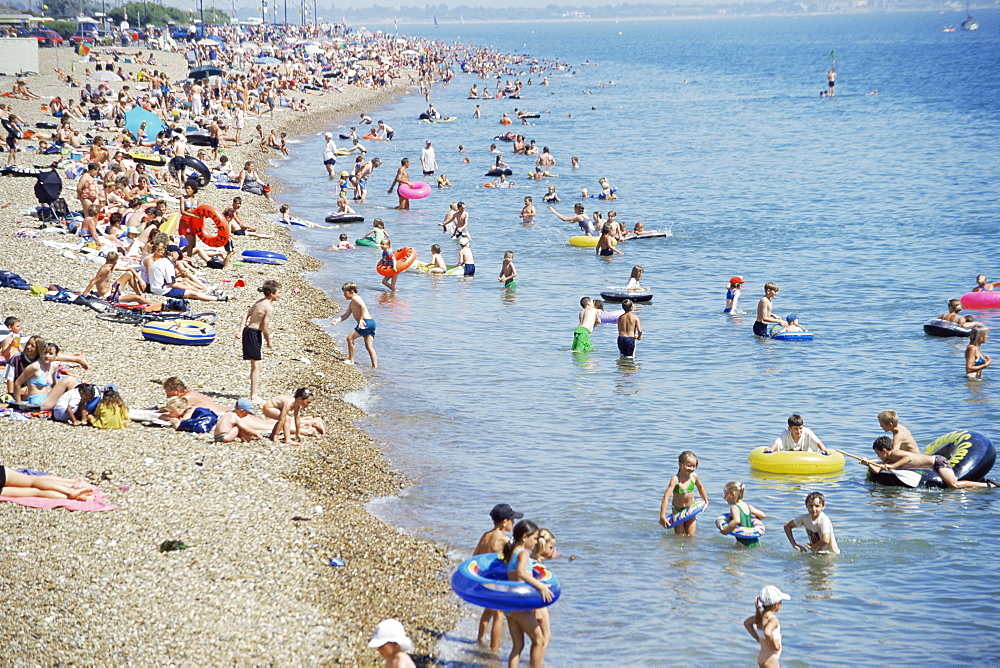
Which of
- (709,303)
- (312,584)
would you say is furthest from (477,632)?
(709,303)

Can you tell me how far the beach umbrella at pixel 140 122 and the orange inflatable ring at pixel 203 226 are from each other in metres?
12.9

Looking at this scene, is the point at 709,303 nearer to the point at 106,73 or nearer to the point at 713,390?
the point at 713,390

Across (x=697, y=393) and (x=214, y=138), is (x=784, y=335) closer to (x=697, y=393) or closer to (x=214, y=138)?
(x=697, y=393)

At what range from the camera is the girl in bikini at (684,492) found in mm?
10211

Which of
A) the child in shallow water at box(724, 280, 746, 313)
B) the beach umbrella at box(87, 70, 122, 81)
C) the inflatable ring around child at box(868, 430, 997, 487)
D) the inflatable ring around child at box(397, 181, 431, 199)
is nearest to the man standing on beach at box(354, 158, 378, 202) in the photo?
the inflatable ring around child at box(397, 181, 431, 199)

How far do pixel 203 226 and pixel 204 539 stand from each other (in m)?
12.3

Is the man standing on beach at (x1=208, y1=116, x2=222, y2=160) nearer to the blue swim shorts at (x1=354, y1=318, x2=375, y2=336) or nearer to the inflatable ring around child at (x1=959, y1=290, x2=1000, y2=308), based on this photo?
the blue swim shorts at (x1=354, y1=318, x2=375, y2=336)

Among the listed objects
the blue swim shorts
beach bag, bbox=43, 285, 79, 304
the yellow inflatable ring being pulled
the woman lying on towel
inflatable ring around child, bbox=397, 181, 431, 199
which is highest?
inflatable ring around child, bbox=397, 181, 431, 199

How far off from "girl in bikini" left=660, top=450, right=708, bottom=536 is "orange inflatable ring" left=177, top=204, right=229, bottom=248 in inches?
478


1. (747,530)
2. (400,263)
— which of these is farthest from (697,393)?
(400,263)

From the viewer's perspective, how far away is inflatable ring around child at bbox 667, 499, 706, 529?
10.4m

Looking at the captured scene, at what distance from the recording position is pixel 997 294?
20.4 m

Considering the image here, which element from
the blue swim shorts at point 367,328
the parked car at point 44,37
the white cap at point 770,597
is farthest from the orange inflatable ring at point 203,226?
the parked car at point 44,37

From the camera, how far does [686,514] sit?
412 inches
